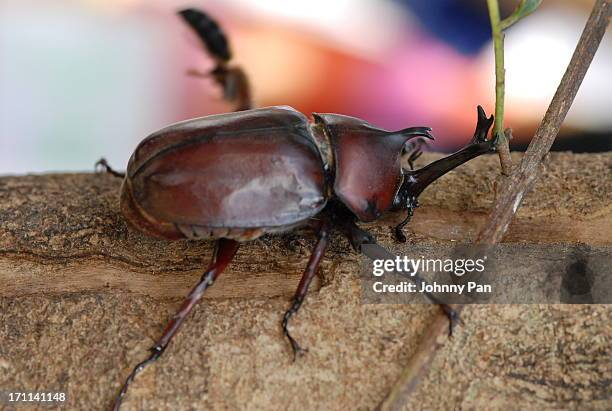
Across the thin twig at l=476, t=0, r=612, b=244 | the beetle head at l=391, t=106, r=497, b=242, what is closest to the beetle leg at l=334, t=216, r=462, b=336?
the beetle head at l=391, t=106, r=497, b=242

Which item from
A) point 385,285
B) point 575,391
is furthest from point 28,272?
point 575,391

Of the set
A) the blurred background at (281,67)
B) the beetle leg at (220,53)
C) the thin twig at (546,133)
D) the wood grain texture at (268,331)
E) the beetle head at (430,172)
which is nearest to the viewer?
the wood grain texture at (268,331)

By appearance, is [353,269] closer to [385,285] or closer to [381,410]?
[385,285]

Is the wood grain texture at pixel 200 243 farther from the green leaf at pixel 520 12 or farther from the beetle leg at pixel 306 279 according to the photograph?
the green leaf at pixel 520 12

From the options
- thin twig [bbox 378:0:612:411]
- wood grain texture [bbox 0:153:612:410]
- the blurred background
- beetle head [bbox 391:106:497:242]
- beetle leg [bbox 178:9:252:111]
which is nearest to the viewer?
wood grain texture [bbox 0:153:612:410]

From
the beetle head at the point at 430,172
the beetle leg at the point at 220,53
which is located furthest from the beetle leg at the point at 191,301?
the beetle leg at the point at 220,53

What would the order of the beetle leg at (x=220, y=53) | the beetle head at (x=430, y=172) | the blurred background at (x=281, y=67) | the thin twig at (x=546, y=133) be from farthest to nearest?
1. the blurred background at (x=281, y=67)
2. the beetle leg at (x=220, y=53)
3. the beetle head at (x=430, y=172)
4. the thin twig at (x=546, y=133)

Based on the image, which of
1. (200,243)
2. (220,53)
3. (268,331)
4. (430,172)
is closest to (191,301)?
(268,331)

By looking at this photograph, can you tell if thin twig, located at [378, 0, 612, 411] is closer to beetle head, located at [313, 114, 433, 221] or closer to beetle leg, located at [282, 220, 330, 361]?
beetle head, located at [313, 114, 433, 221]
